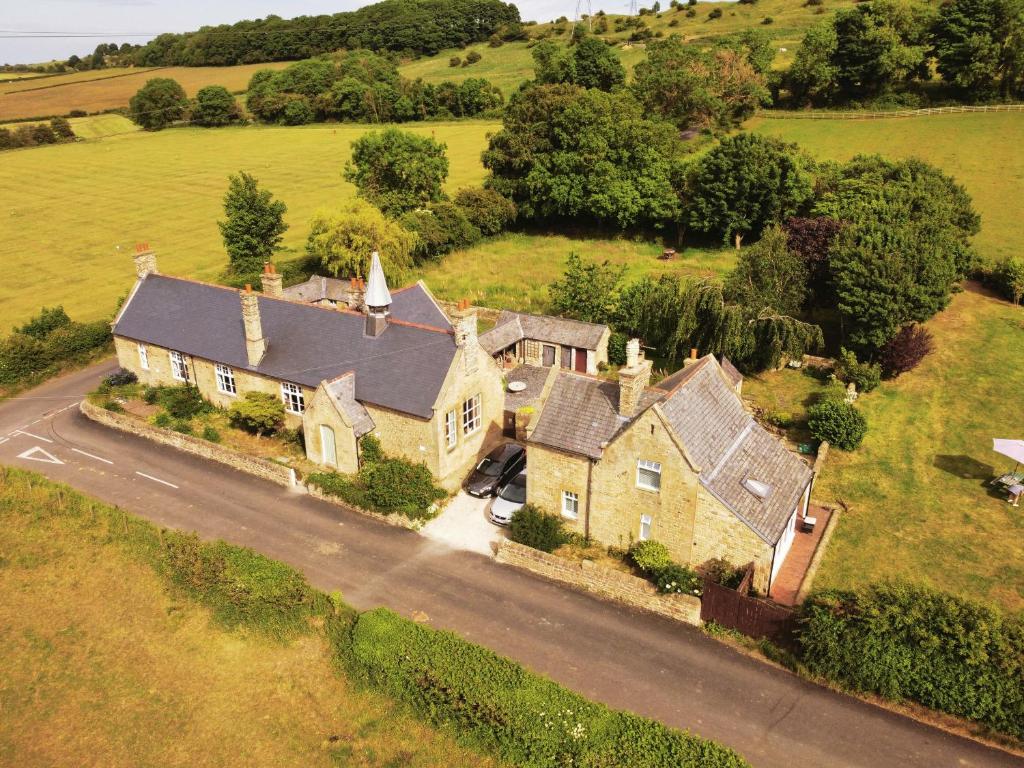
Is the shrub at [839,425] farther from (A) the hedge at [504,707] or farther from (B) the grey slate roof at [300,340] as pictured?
(A) the hedge at [504,707]

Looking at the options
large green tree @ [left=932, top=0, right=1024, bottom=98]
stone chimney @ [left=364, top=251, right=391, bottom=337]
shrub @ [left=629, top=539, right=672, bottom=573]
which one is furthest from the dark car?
large green tree @ [left=932, top=0, right=1024, bottom=98]

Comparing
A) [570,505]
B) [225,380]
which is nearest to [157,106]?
[225,380]

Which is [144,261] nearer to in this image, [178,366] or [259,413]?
[178,366]

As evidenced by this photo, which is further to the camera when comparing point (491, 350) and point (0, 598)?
point (491, 350)

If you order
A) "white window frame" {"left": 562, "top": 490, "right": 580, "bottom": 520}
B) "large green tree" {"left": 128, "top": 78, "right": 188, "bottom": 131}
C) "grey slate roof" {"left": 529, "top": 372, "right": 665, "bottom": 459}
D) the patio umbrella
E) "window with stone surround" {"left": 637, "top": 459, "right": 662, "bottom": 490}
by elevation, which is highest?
"large green tree" {"left": 128, "top": 78, "right": 188, "bottom": 131}

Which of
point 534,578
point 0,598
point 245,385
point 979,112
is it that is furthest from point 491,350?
point 979,112

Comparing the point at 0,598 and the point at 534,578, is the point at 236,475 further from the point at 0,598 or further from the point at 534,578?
the point at 534,578

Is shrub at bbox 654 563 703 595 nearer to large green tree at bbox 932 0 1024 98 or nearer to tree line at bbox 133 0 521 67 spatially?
large green tree at bbox 932 0 1024 98
